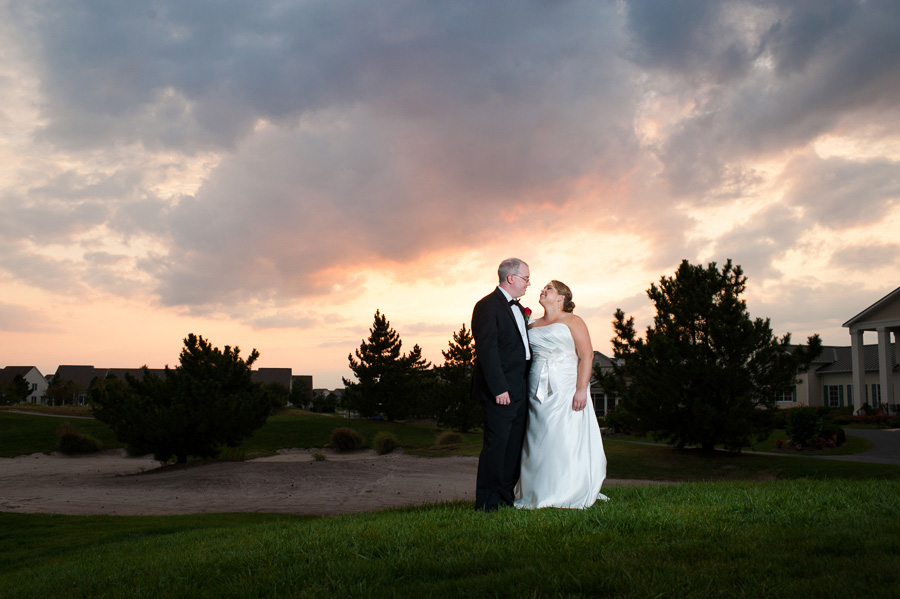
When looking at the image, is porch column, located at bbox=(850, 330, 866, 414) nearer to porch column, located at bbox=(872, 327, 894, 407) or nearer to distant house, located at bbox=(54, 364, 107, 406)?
porch column, located at bbox=(872, 327, 894, 407)

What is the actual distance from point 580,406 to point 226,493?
11.4 m

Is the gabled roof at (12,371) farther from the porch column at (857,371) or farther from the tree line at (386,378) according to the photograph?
the porch column at (857,371)

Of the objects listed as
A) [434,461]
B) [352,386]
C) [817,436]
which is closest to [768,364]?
[817,436]

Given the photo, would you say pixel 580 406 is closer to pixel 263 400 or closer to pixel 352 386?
pixel 263 400

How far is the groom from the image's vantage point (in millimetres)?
6389

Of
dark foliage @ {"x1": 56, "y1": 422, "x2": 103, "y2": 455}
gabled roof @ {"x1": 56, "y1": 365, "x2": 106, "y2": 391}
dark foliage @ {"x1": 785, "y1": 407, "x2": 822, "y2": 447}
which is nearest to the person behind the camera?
dark foliage @ {"x1": 785, "y1": 407, "x2": 822, "y2": 447}

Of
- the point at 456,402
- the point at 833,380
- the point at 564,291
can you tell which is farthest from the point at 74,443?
the point at 833,380

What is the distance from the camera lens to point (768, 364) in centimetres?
2003

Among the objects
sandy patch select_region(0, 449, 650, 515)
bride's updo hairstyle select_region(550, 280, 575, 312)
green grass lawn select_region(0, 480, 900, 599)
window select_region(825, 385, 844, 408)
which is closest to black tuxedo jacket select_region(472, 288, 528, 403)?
bride's updo hairstyle select_region(550, 280, 575, 312)

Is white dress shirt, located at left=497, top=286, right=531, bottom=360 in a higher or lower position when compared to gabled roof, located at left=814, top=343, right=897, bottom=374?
lower

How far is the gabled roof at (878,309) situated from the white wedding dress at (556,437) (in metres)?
38.2

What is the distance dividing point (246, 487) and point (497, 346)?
466 inches

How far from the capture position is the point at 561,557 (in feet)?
13.1

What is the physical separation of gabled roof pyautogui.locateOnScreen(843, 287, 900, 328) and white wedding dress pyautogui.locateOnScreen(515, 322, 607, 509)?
38.2m
